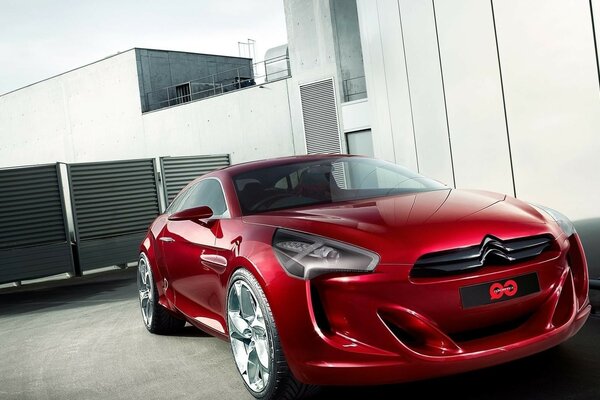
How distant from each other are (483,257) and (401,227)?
1.30 feet

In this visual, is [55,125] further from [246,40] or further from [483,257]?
[483,257]

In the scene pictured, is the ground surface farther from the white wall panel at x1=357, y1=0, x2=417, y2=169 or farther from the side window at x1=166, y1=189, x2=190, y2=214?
the white wall panel at x1=357, y1=0, x2=417, y2=169

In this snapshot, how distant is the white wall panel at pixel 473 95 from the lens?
8594mm

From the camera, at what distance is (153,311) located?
19.4 feet

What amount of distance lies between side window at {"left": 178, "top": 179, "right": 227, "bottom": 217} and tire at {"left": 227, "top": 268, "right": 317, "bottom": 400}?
748mm

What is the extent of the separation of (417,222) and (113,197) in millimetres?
12911

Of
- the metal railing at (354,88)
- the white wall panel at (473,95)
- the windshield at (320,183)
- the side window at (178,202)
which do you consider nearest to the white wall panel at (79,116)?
the metal railing at (354,88)

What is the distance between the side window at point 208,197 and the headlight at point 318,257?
3.58ft

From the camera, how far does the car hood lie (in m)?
3.13

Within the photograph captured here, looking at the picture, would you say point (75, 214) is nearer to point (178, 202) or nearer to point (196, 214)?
point (178, 202)

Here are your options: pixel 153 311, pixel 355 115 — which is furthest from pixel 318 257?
pixel 355 115

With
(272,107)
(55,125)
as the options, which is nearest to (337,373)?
(272,107)

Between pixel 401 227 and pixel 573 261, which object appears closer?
pixel 401 227

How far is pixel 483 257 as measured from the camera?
311cm
